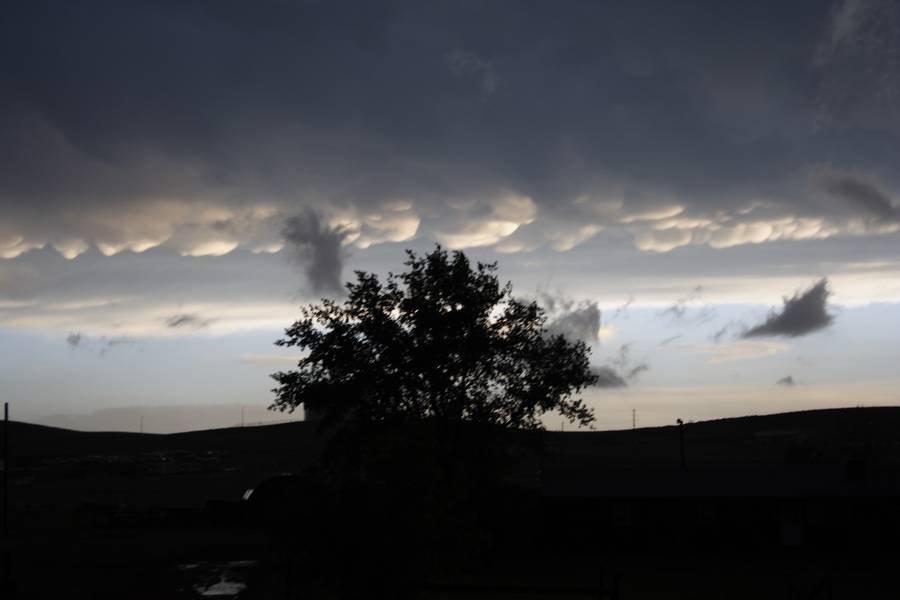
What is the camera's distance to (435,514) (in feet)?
82.4

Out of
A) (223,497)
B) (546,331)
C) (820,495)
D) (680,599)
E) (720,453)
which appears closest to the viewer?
(680,599)

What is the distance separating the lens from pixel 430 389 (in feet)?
174

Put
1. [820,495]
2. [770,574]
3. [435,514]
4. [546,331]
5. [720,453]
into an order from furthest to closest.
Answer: [720,453], [546,331], [820,495], [770,574], [435,514]

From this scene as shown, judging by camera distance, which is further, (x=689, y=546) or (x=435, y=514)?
(x=689, y=546)

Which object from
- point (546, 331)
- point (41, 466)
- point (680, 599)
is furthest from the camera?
point (41, 466)

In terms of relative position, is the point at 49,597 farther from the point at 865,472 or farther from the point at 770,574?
the point at 865,472

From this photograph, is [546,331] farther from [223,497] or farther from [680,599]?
[223,497]

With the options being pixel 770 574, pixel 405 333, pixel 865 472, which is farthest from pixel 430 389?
pixel 865 472

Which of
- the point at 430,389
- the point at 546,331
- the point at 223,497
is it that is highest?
the point at 546,331

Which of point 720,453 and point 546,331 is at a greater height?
point 546,331

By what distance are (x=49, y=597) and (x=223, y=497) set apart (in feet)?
190

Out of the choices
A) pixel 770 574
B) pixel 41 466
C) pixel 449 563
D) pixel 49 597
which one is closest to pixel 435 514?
pixel 449 563

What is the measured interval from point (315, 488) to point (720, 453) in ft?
531

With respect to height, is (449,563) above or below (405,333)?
below
